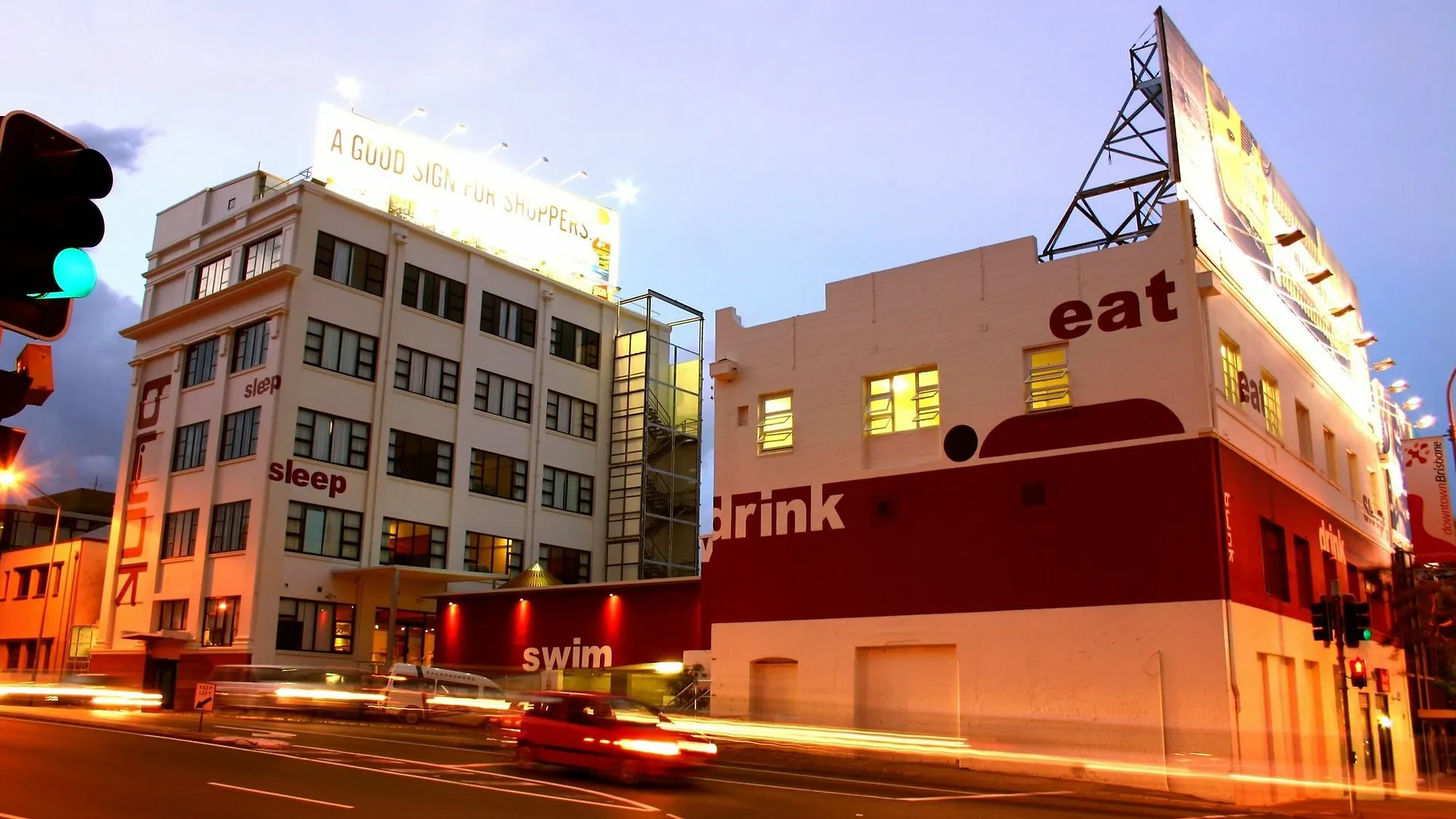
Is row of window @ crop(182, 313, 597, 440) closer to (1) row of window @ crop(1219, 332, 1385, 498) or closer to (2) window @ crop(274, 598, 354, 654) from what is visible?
(2) window @ crop(274, 598, 354, 654)

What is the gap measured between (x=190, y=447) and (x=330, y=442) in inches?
287

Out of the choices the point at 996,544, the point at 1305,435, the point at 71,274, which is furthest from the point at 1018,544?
the point at 71,274

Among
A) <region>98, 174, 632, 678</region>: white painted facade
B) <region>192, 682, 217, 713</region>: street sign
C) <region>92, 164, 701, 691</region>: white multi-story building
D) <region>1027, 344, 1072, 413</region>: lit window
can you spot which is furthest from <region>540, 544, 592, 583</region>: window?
<region>1027, 344, 1072, 413</region>: lit window

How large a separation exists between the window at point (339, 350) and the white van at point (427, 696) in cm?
1611

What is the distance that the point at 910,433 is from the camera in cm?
3047

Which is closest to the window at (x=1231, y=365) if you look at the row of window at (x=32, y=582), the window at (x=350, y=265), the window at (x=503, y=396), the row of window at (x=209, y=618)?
the window at (x=503, y=396)

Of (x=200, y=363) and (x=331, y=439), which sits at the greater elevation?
(x=200, y=363)

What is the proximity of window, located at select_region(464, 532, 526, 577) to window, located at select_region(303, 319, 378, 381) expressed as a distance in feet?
28.8

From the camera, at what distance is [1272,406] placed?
3161 cm

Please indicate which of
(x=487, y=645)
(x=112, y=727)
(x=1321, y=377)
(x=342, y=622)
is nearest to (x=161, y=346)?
(x=342, y=622)

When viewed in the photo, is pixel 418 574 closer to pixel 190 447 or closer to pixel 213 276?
→ pixel 190 447

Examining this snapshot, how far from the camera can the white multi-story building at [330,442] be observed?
4666 cm

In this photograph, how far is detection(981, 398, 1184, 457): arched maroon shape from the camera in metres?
26.7

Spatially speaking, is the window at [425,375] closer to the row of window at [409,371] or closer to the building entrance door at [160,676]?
the row of window at [409,371]
